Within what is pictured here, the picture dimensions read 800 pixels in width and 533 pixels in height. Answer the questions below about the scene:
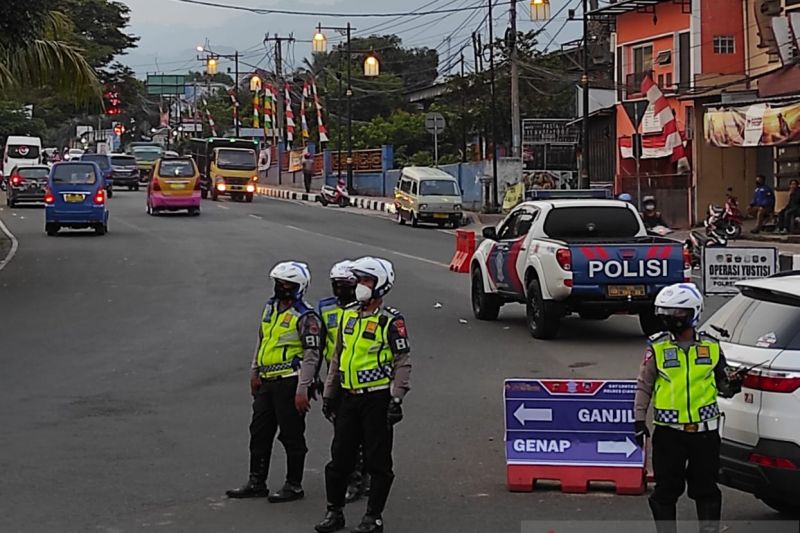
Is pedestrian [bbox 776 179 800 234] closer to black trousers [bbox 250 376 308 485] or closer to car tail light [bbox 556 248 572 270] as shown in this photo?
car tail light [bbox 556 248 572 270]

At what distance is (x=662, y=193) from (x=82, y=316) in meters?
25.3

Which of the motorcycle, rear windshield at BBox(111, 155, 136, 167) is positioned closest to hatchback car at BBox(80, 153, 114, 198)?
rear windshield at BBox(111, 155, 136, 167)

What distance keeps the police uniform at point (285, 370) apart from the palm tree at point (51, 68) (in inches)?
631

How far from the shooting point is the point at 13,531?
24.4 ft

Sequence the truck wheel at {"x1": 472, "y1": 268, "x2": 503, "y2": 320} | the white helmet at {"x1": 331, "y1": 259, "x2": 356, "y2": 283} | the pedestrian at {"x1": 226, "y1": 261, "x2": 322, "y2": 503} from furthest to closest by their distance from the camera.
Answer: the truck wheel at {"x1": 472, "y1": 268, "x2": 503, "y2": 320}
the pedestrian at {"x1": 226, "y1": 261, "x2": 322, "y2": 503}
the white helmet at {"x1": 331, "y1": 259, "x2": 356, "y2": 283}

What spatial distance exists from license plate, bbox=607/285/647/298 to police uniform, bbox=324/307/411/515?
8.23 m

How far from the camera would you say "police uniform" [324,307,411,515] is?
727 centimetres

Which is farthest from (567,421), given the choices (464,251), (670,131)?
(670,131)

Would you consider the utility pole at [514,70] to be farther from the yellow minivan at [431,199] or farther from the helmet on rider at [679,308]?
the helmet on rider at [679,308]

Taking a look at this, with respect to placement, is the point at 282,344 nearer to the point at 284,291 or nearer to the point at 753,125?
the point at 284,291

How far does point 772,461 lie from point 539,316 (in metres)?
9.12

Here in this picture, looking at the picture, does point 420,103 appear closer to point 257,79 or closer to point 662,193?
point 257,79

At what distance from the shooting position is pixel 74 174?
105 ft

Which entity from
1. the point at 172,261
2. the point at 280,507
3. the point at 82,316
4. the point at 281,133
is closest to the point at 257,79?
the point at 281,133
